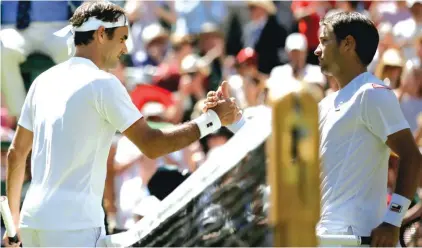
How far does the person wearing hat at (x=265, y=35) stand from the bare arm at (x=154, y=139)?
6.72m

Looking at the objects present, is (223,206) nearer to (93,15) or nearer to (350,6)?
(93,15)

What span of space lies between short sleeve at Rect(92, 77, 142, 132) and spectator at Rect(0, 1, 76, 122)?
4030 mm

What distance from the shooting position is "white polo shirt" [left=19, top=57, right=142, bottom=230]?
17.2 feet

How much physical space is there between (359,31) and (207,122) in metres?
0.90

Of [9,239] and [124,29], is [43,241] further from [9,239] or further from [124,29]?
[124,29]

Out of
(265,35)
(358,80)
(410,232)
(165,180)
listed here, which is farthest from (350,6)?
(358,80)

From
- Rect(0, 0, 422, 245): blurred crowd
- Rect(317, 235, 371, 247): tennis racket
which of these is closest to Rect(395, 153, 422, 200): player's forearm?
Rect(317, 235, 371, 247): tennis racket

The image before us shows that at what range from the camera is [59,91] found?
5.34 metres

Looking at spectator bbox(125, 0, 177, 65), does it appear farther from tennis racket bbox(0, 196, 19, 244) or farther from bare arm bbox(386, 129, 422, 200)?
bare arm bbox(386, 129, 422, 200)

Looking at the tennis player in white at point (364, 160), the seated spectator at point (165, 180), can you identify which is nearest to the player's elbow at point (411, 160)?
the tennis player in white at point (364, 160)

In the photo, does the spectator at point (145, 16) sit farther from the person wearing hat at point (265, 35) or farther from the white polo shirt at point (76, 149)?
the white polo shirt at point (76, 149)

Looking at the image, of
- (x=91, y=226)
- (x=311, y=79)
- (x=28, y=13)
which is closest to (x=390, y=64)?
(x=311, y=79)

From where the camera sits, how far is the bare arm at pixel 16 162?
5.68 metres

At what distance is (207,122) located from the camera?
549 centimetres
